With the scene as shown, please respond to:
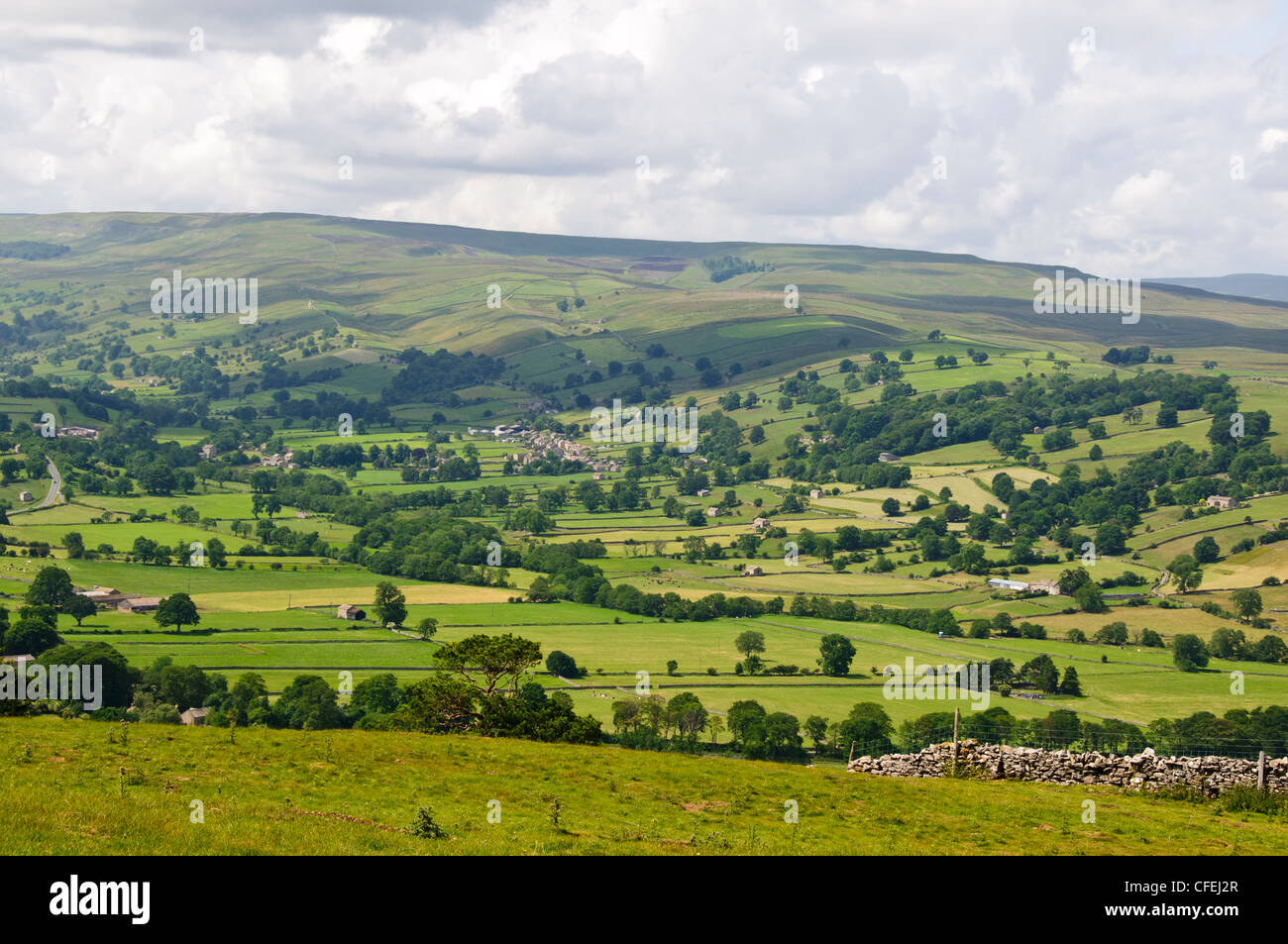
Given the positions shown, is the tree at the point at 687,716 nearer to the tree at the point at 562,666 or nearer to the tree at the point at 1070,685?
the tree at the point at 562,666

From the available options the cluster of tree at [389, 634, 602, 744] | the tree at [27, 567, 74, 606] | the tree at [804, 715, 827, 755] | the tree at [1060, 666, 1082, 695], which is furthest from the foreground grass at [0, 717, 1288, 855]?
the tree at [27, 567, 74, 606]

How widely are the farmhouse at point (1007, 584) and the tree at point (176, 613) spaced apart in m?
103

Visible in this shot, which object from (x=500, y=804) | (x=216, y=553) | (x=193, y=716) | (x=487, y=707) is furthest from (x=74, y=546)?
(x=500, y=804)

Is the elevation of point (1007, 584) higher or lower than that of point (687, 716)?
higher

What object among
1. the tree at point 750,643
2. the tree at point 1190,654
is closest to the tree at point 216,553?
the tree at point 750,643

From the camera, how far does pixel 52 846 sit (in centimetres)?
1820

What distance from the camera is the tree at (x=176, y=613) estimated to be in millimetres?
115438

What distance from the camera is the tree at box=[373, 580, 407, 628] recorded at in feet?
405

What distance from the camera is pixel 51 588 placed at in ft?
391

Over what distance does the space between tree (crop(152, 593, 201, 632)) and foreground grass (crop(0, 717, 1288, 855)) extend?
8365 cm

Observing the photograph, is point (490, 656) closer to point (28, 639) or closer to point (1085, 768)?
point (1085, 768)

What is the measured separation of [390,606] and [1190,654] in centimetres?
8471

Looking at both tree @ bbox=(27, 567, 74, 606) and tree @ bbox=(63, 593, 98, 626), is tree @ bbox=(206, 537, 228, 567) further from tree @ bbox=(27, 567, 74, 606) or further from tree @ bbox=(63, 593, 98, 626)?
tree @ bbox=(63, 593, 98, 626)
